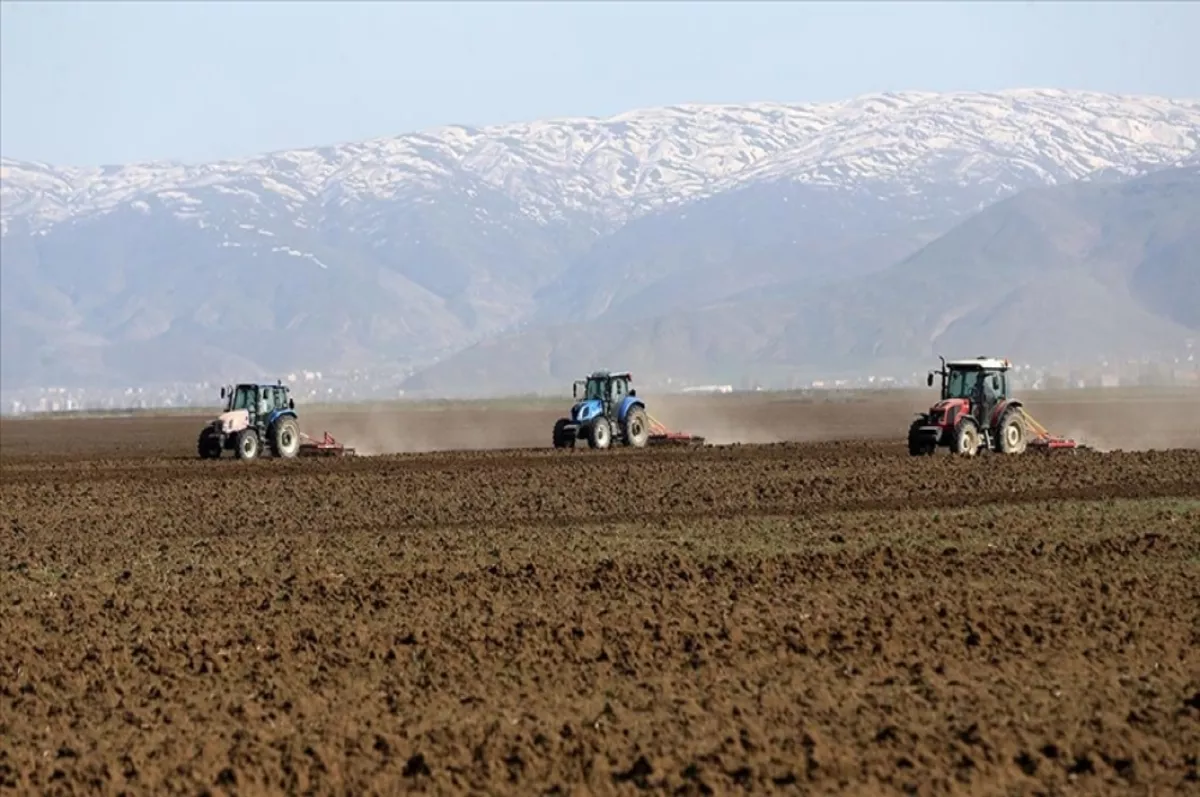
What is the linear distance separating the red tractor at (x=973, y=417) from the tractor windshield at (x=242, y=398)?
1586 cm

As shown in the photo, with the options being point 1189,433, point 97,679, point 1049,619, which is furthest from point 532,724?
point 1189,433

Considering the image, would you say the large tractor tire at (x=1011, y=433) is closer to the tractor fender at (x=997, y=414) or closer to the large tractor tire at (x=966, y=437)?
the tractor fender at (x=997, y=414)

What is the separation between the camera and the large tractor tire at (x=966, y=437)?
4506 centimetres

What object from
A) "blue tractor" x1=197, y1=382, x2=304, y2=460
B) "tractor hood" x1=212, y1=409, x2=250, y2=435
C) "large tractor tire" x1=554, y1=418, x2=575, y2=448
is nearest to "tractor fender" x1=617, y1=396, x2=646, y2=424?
"large tractor tire" x1=554, y1=418, x2=575, y2=448

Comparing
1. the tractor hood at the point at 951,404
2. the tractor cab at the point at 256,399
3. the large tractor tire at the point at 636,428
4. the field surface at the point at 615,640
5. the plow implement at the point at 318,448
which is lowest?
the field surface at the point at 615,640

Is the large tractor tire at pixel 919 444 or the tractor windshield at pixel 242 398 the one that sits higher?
the tractor windshield at pixel 242 398

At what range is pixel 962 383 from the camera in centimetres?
4606

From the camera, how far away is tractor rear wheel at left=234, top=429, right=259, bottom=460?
51781 mm

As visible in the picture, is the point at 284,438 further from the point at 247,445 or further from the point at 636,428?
the point at 636,428

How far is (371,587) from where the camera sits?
24453mm

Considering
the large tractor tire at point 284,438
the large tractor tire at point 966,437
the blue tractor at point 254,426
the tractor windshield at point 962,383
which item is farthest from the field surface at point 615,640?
the large tractor tire at point 284,438

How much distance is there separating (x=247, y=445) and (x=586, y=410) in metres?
7.95

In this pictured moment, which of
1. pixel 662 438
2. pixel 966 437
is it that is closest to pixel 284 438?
pixel 662 438

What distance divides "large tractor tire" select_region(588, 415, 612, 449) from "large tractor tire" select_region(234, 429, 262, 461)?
777 cm
